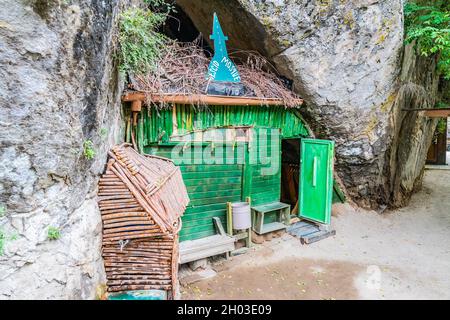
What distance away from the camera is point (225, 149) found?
6.45m

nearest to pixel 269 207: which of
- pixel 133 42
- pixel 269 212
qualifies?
pixel 269 212

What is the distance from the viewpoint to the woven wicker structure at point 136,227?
3730 millimetres

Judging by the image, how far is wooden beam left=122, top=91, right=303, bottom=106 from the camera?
15.8ft

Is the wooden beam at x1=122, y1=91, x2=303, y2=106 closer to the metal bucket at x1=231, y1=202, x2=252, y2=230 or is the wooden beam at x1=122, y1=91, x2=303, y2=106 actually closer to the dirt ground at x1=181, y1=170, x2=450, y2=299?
the metal bucket at x1=231, y1=202, x2=252, y2=230

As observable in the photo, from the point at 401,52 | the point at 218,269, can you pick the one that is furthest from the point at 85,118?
the point at 401,52

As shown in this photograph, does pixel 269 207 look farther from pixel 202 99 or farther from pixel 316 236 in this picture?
pixel 202 99

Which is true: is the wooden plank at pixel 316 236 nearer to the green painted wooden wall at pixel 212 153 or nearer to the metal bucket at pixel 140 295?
the green painted wooden wall at pixel 212 153

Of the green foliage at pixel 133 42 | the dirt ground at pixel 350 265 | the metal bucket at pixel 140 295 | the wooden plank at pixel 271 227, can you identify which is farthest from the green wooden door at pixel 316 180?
the metal bucket at pixel 140 295

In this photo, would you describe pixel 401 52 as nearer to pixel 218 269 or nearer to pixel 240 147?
pixel 240 147

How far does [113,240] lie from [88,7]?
254 centimetres

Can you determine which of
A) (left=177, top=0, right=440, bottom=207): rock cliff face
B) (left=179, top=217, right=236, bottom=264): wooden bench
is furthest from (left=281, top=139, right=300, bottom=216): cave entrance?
(left=179, top=217, right=236, bottom=264): wooden bench

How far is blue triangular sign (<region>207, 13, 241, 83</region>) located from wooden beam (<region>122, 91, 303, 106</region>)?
418mm

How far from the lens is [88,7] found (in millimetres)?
3174

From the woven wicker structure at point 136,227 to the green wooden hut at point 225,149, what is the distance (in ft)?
4.46
